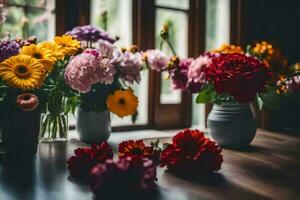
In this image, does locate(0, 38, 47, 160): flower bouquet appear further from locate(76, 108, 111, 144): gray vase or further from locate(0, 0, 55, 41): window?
locate(0, 0, 55, 41): window

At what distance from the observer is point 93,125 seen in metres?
1.40

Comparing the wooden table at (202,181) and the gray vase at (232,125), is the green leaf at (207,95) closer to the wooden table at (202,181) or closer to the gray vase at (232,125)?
the gray vase at (232,125)

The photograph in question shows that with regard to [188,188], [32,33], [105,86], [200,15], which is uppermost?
[200,15]

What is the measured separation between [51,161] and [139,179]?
0.45 m

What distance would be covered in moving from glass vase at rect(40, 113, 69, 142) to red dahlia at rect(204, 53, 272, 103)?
522 millimetres

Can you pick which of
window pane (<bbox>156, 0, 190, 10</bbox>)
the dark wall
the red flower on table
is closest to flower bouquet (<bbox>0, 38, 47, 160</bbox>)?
the red flower on table

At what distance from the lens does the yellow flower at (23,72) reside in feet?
3.30

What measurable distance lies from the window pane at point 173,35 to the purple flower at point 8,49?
3.02 ft

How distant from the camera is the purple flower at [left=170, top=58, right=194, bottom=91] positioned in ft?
4.80

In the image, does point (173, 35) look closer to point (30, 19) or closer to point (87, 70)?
point (30, 19)

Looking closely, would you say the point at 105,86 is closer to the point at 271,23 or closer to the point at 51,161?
the point at 51,161

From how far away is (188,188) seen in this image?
2.83 feet

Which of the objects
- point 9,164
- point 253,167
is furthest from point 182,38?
point 9,164

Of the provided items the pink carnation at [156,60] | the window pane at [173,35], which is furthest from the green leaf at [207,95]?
the window pane at [173,35]
